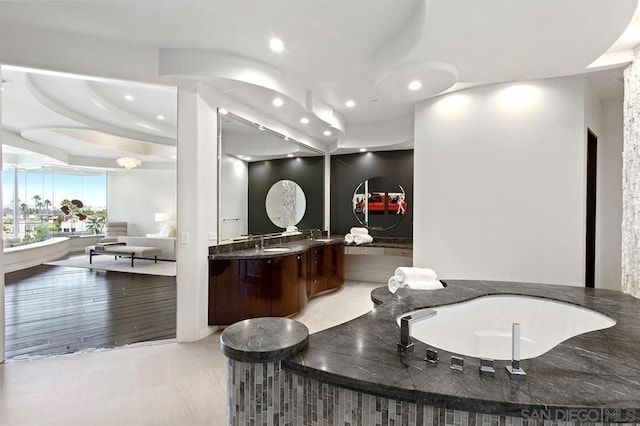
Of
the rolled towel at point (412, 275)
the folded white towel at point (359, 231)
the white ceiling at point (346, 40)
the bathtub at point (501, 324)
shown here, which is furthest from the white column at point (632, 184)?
the folded white towel at point (359, 231)

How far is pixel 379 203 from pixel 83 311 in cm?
494

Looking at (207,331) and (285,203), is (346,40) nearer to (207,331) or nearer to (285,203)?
(285,203)

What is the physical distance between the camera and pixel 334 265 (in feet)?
18.5

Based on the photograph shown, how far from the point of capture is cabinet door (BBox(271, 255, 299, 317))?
12.5ft

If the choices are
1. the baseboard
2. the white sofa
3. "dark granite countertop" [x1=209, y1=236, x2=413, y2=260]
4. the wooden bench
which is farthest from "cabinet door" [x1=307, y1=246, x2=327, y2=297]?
the wooden bench

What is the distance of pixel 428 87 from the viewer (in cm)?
330

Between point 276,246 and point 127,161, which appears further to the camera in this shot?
point 127,161

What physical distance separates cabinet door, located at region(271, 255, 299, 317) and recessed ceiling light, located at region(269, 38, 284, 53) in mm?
2262

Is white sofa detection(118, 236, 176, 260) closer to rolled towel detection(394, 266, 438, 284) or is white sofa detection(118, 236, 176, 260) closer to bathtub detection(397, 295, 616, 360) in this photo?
rolled towel detection(394, 266, 438, 284)

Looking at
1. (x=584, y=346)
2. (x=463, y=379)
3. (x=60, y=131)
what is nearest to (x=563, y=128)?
(x=584, y=346)

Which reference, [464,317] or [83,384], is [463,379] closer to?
[464,317]

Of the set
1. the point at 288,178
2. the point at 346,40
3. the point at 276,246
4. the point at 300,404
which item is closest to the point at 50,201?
the point at 288,178

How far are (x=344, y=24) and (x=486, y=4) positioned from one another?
1.15 meters

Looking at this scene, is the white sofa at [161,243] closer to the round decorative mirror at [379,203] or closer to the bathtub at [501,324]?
the round decorative mirror at [379,203]
